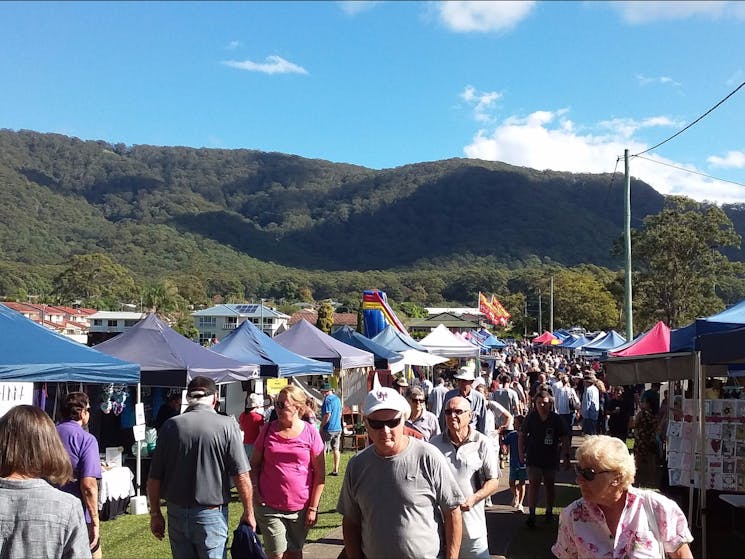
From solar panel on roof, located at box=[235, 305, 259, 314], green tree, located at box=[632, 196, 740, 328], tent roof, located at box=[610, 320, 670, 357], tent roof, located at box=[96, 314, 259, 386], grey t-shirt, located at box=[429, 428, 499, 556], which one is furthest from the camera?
solar panel on roof, located at box=[235, 305, 259, 314]

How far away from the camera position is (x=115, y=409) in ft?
38.1

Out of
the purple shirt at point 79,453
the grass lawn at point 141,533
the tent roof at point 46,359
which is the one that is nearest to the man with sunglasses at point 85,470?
the purple shirt at point 79,453

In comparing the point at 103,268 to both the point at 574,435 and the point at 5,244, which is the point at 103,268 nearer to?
the point at 5,244

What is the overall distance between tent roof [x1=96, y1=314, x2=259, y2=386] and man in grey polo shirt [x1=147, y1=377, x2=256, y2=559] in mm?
6249

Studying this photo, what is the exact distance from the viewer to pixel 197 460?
15.9 feet

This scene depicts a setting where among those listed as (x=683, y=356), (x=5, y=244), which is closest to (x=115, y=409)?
(x=683, y=356)

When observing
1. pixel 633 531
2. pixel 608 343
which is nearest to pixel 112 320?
pixel 608 343

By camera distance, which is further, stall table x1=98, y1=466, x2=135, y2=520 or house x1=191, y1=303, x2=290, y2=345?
house x1=191, y1=303, x2=290, y2=345

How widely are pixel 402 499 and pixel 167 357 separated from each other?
8272 millimetres

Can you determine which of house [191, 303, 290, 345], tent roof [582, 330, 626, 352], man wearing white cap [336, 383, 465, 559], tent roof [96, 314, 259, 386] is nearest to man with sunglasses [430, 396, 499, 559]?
man wearing white cap [336, 383, 465, 559]

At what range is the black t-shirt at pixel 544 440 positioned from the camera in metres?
8.93

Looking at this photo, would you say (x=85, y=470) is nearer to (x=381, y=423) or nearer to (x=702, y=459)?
(x=381, y=423)

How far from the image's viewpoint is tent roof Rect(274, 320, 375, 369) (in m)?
16.3

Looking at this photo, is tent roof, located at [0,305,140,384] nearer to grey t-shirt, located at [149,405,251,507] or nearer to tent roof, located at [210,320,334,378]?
grey t-shirt, located at [149,405,251,507]
